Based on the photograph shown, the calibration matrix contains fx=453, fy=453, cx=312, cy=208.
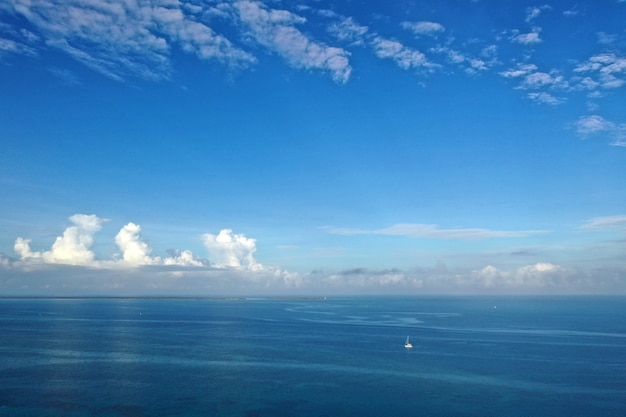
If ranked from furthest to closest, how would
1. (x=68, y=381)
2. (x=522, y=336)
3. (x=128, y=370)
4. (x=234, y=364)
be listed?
(x=522, y=336)
(x=234, y=364)
(x=128, y=370)
(x=68, y=381)

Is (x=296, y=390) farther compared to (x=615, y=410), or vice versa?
(x=296, y=390)

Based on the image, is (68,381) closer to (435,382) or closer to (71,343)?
(71,343)

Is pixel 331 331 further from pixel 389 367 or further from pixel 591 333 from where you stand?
pixel 591 333

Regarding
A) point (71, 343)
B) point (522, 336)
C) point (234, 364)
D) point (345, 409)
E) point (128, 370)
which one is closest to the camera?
point (345, 409)

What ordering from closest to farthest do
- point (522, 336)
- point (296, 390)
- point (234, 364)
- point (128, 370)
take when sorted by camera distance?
point (296, 390) → point (128, 370) → point (234, 364) → point (522, 336)

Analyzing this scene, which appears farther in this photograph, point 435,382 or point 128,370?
point 128,370

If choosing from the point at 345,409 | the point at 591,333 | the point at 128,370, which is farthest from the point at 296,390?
the point at 591,333

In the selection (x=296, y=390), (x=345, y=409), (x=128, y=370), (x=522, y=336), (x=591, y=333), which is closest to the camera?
(x=345, y=409)

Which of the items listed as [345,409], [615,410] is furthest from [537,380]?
[345,409]
